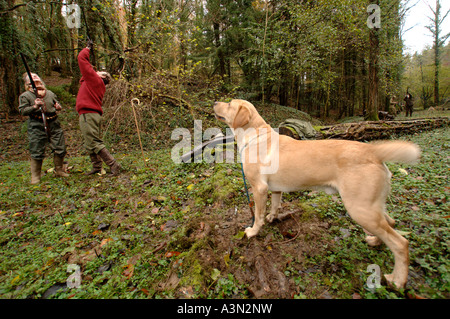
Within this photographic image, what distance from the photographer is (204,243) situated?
8.78ft

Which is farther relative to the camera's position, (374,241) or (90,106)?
(90,106)

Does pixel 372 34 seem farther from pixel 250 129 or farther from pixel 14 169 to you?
pixel 14 169

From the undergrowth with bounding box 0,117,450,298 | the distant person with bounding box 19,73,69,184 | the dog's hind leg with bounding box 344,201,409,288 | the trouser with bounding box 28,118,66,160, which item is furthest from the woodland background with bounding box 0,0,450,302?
the trouser with bounding box 28,118,66,160

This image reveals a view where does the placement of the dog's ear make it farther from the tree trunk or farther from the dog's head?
the tree trunk

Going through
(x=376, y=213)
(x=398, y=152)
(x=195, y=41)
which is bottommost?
(x=376, y=213)

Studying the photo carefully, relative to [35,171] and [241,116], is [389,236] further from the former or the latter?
[35,171]

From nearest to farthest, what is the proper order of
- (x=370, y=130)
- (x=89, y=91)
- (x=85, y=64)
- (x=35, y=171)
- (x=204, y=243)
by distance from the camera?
(x=204, y=243), (x=85, y=64), (x=89, y=91), (x=35, y=171), (x=370, y=130)

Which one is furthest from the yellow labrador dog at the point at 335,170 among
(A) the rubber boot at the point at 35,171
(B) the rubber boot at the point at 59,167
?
(A) the rubber boot at the point at 35,171

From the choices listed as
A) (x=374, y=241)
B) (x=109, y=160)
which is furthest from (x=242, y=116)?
(x=109, y=160)

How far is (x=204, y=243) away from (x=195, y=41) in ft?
41.9

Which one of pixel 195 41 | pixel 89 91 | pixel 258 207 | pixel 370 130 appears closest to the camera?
pixel 258 207

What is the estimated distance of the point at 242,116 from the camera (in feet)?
10.2

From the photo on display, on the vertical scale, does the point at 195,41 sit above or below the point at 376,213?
above

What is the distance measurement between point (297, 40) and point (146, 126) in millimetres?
11244
